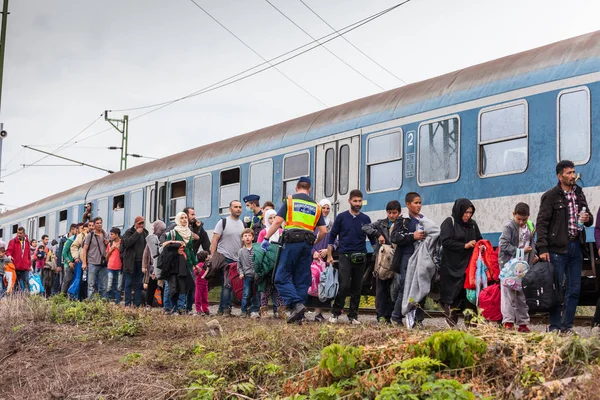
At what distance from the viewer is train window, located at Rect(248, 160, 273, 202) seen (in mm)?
16089

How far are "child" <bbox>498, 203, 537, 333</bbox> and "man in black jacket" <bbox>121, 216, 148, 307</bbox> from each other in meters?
7.58

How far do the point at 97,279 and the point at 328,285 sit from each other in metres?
6.25

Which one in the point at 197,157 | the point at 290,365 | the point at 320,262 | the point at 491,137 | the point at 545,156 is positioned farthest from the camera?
the point at 197,157

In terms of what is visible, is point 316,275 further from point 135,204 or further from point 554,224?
point 135,204

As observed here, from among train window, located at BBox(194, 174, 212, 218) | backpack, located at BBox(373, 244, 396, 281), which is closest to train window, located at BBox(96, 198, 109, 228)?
train window, located at BBox(194, 174, 212, 218)

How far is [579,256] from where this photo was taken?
8.71 metres

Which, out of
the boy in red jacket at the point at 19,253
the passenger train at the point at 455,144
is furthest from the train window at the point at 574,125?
the boy in red jacket at the point at 19,253

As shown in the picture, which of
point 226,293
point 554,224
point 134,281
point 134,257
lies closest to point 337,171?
point 226,293

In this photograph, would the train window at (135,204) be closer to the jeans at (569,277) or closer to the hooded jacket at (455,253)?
the hooded jacket at (455,253)

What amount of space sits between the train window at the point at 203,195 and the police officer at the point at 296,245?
8179mm

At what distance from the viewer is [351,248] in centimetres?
1124

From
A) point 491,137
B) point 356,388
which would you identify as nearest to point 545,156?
point 491,137

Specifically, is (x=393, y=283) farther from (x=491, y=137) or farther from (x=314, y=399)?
(x=314, y=399)

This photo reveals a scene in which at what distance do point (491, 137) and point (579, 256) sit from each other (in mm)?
2958
